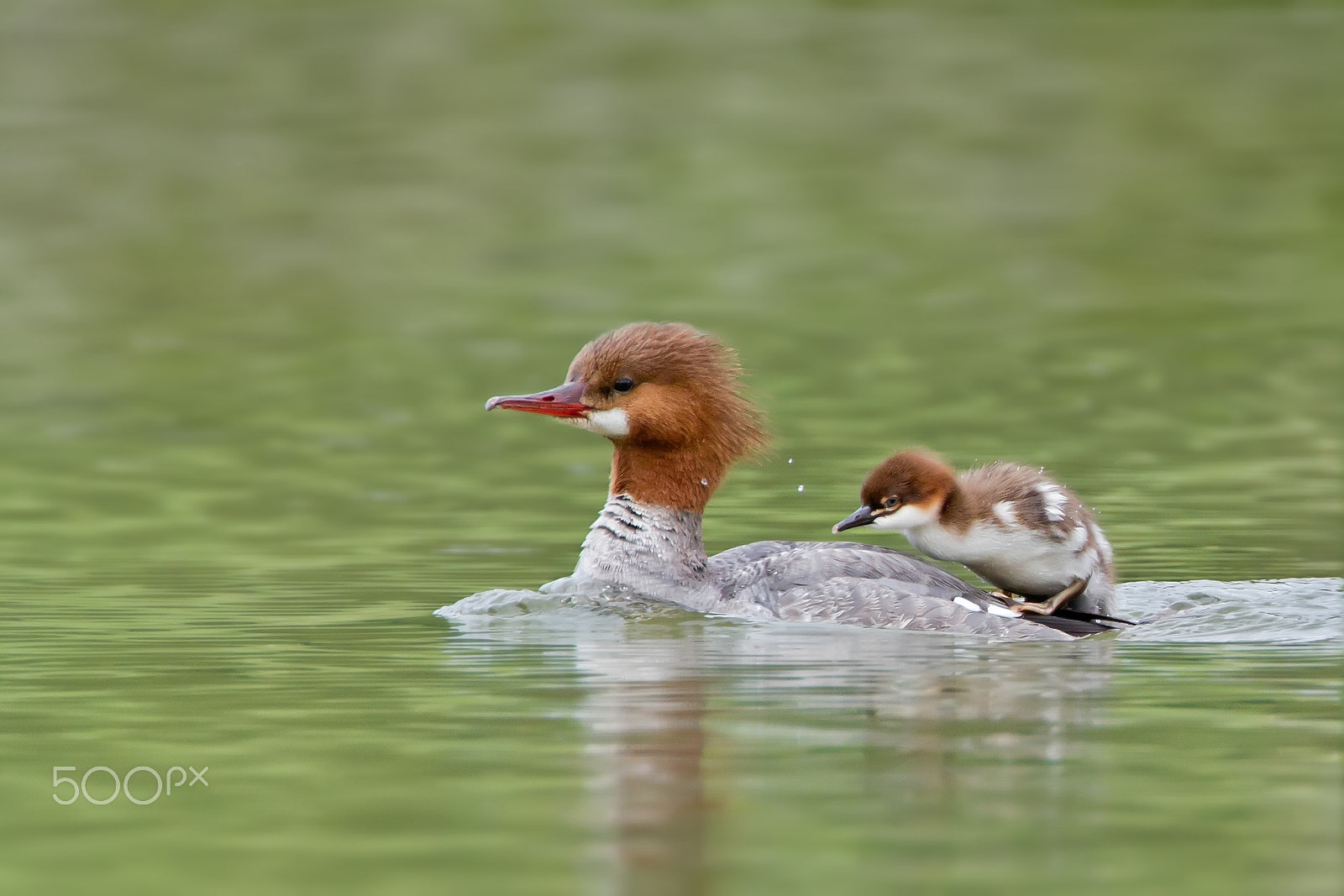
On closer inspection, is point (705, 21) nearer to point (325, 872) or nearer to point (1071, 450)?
point (1071, 450)

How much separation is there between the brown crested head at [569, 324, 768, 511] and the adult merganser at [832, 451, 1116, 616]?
796 mm

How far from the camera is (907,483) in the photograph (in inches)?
347

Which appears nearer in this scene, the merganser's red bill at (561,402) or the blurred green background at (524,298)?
the blurred green background at (524,298)

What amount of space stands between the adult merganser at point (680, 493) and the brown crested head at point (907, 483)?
8.7 inches

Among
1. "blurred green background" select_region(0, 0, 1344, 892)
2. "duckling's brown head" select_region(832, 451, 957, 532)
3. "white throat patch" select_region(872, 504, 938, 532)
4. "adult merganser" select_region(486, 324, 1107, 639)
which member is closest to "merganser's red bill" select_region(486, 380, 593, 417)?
"adult merganser" select_region(486, 324, 1107, 639)

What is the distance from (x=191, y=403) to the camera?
16922mm

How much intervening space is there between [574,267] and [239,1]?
54.4 ft

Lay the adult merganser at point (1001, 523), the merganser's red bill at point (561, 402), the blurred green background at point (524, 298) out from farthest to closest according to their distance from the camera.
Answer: the merganser's red bill at point (561, 402)
the adult merganser at point (1001, 523)
the blurred green background at point (524, 298)

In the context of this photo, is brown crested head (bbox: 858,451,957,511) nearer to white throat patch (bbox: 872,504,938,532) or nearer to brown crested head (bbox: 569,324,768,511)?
white throat patch (bbox: 872,504,938,532)

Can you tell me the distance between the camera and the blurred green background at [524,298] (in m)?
8.71

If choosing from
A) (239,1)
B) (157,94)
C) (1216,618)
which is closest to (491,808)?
(1216,618)

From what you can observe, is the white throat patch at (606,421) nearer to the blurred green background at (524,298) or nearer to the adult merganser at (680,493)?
the adult merganser at (680,493)

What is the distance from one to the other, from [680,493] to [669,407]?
37 cm

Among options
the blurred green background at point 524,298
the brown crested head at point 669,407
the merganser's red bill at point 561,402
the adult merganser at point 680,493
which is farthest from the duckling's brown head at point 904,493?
the blurred green background at point 524,298
